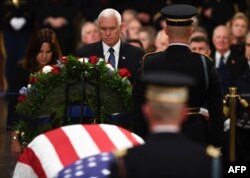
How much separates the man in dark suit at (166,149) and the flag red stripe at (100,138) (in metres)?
1.64

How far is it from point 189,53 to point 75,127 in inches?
40.6

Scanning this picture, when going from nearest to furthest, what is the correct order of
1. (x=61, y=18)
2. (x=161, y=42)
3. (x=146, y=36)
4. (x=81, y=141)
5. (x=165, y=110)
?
(x=165, y=110) → (x=81, y=141) → (x=161, y=42) → (x=146, y=36) → (x=61, y=18)

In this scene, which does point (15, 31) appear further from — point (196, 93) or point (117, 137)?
point (117, 137)

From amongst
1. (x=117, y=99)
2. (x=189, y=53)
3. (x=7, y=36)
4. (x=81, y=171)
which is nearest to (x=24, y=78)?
(x=117, y=99)

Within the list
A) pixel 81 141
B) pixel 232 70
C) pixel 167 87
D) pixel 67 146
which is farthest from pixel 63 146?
pixel 232 70

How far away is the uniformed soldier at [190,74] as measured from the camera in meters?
6.80

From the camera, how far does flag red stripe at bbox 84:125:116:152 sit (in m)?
6.13

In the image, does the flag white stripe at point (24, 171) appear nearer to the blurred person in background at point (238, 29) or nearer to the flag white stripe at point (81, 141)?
the flag white stripe at point (81, 141)

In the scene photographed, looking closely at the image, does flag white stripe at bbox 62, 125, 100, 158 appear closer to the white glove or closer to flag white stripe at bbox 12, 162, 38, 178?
flag white stripe at bbox 12, 162, 38, 178

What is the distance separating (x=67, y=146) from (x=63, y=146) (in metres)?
0.03

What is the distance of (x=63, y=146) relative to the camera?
628 cm

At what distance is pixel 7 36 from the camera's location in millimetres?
15523

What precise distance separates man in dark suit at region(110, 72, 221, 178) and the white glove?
36.6 feet

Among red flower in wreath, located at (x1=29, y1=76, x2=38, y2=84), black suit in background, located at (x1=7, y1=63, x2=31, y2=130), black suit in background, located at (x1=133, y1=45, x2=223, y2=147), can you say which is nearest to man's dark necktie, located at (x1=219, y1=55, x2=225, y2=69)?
black suit in background, located at (x1=7, y1=63, x2=31, y2=130)
